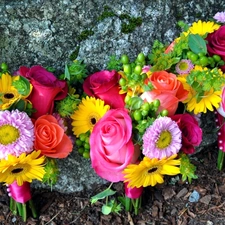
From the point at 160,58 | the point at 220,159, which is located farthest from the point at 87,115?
the point at 220,159

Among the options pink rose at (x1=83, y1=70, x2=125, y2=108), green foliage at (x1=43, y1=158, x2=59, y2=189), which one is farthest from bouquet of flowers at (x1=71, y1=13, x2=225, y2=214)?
green foliage at (x1=43, y1=158, x2=59, y2=189)

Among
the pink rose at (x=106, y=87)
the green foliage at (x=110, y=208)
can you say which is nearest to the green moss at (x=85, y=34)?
the pink rose at (x=106, y=87)

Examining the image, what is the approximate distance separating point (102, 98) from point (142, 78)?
0.46 ft

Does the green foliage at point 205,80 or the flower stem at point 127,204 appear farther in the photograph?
the flower stem at point 127,204

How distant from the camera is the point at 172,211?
1.60 meters

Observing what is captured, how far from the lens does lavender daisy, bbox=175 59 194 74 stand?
1.48 meters

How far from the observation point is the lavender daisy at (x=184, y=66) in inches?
58.3

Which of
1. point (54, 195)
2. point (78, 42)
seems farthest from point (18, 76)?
point (54, 195)

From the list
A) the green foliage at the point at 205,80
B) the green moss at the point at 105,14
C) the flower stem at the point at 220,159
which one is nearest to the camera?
the green foliage at the point at 205,80

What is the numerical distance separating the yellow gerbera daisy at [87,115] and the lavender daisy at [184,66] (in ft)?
0.80

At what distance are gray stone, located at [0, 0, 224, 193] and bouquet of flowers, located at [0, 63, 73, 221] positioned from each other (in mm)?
82

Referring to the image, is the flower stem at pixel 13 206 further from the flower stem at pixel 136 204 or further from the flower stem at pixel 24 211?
the flower stem at pixel 136 204

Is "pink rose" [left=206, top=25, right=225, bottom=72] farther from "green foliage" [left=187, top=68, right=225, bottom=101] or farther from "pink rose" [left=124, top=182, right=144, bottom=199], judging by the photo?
"pink rose" [left=124, top=182, right=144, bottom=199]

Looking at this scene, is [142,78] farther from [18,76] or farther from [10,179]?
Answer: [10,179]
